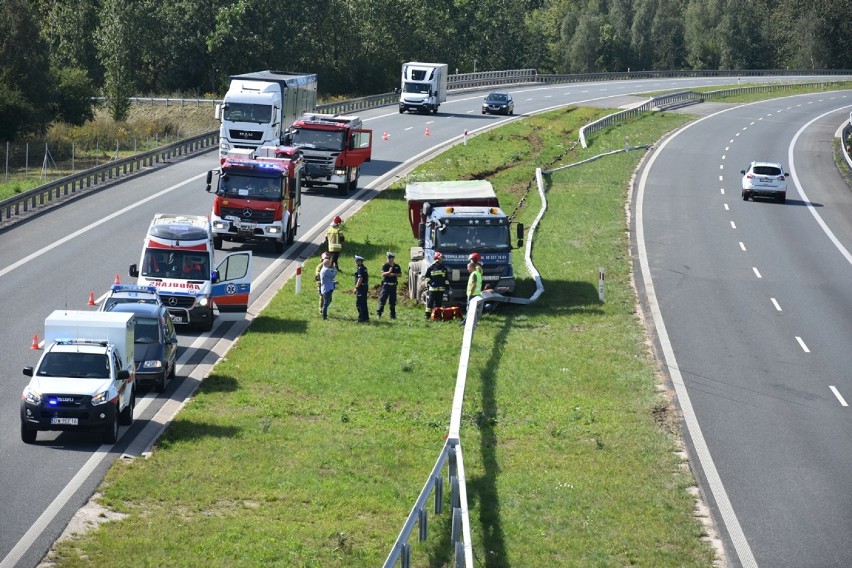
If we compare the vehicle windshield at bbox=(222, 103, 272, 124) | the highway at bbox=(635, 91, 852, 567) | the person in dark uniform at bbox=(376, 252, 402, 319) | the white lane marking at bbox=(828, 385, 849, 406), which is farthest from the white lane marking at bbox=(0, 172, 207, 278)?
the white lane marking at bbox=(828, 385, 849, 406)

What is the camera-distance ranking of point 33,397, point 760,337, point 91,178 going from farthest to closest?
point 91,178 < point 760,337 < point 33,397

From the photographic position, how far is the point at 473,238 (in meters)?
33.8

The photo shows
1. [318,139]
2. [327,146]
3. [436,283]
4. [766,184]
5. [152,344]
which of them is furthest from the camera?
[766,184]

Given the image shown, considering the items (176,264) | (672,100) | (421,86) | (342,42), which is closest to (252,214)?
(176,264)

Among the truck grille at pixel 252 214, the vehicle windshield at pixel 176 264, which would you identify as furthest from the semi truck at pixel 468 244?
the truck grille at pixel 252 214

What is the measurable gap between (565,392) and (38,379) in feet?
33.6

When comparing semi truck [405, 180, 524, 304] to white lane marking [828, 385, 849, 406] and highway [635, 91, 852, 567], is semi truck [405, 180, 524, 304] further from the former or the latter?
white lane marking [828, 385, 849, 406]

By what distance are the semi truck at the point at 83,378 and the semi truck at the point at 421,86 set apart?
6270 cm

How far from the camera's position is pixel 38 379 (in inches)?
853

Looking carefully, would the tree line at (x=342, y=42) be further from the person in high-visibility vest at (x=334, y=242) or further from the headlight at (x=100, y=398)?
the headlight at (x=100, y=398)

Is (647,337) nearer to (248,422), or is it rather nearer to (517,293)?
(517,293)

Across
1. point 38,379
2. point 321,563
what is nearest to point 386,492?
point 321,563

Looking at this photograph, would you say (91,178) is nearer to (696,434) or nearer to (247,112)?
(247,112)

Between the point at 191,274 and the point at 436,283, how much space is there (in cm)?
615
